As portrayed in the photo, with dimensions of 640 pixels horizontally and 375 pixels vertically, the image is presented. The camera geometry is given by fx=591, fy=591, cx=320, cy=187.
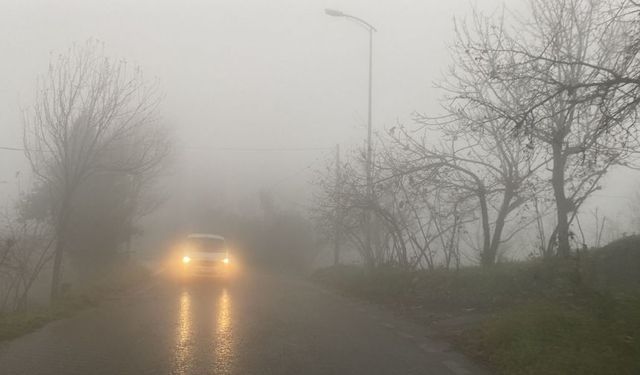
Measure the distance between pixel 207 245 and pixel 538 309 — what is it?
15220mm

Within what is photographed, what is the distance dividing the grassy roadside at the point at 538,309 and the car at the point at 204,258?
596 cm

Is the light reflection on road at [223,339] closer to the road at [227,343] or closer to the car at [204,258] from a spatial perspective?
the road at [227,343]

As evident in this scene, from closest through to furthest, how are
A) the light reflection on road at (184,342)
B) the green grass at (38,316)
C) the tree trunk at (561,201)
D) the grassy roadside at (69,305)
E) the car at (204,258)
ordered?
the light reflection on road at (184,342), the green grass at (38,316), the grassy roadside at (69,305), the tree trunk at (561,201), the car at (204,258)

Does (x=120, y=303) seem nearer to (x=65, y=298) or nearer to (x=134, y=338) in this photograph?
(x=65, y=298)

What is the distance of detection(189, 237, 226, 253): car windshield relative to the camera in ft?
71.6

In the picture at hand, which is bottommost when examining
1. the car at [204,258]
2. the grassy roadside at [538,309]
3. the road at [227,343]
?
the road at [227,343]

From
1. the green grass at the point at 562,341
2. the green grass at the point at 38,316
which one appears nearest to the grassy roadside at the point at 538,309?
the green grass at the point at 562,341

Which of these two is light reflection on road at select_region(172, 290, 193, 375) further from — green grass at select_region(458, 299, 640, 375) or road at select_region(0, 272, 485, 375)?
green grass at select_region(458, 299, 640, 375)

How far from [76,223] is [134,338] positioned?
584 inches

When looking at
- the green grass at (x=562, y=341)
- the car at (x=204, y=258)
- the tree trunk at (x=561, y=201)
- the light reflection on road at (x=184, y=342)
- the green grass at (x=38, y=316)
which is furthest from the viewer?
the car at (x=204, y=258)

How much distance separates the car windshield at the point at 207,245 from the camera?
21.8 meters

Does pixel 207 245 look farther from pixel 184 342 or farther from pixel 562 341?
pixel 562 341

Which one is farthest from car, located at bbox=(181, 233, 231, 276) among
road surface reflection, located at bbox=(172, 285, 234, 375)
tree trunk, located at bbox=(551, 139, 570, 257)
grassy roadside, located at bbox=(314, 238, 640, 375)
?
tree trunk, located at bbox=(551, 139, 570, 257)

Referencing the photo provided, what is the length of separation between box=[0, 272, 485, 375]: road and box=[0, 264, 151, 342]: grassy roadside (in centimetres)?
28
